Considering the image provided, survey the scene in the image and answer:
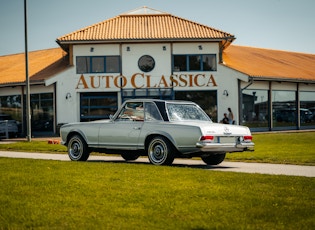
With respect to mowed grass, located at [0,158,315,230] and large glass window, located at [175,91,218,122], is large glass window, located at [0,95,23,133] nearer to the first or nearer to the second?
large glass window, located at [175,91,218,122]

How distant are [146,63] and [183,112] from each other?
70.0ft

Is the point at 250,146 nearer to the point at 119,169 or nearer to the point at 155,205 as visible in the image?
the point at 119,169

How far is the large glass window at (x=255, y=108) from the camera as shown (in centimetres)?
3544

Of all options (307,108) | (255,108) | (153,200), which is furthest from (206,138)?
(307,108)

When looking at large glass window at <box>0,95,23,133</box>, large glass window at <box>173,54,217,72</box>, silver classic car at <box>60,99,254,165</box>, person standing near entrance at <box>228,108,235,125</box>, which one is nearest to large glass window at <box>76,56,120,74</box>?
large glass window at <box>173,54,217,72</box>

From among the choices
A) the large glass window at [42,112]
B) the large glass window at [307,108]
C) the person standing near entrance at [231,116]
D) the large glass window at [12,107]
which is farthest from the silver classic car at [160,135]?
the large glass window at [307,108]

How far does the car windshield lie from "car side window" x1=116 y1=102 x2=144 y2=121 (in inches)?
28.5

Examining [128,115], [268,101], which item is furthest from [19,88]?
[128,115]

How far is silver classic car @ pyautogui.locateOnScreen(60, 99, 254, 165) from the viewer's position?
12.6 meters

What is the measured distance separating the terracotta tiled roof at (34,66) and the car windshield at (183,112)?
21.9 meters

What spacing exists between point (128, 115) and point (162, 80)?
68.1ft

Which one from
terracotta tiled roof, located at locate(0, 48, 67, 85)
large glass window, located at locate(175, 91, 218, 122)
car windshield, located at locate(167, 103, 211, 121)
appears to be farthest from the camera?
terracotta tiled roof, located at locate(0, 48, 67, 85)

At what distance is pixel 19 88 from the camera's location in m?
37.0

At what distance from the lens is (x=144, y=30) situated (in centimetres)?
3534
